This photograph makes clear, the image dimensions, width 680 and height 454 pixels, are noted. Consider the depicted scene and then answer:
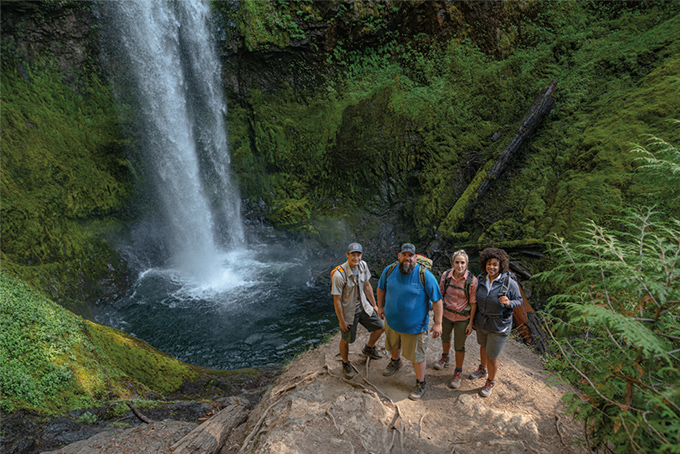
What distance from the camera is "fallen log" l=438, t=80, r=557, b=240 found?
8922 millimetres

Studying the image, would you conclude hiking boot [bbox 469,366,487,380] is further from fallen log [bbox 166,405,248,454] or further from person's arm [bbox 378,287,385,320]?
fallen log [bbox 166,405,248,454]

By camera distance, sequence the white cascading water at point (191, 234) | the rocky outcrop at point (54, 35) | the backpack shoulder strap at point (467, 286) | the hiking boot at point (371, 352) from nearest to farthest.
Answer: the backpack shoulder strap at point (467, 286), the hiking boot at point (371, 352), the white cascading water at point (191, 234), the rocky outcrop at point (54, 35)

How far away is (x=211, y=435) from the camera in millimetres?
3576

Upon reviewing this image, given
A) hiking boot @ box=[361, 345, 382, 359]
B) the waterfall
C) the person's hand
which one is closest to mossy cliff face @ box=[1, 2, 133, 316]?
the waterfall

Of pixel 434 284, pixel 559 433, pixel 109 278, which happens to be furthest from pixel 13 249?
pixel 559 433

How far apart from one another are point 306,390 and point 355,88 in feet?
36.8

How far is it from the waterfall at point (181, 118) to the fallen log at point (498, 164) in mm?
8512

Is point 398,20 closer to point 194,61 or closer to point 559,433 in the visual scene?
point 194,61

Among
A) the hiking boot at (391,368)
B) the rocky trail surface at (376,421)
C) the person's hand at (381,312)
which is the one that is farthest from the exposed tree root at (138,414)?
the person's hand at (381,312)

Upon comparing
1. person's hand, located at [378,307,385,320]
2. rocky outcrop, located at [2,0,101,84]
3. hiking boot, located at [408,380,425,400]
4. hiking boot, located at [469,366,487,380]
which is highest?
rocky outcrop, located at [2,0,101,84]

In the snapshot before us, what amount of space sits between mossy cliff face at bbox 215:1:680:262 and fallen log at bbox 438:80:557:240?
0.55 ft

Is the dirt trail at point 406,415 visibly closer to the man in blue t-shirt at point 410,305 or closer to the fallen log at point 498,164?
the man in blue t-shirt at point 410,305

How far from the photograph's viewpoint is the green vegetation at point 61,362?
387 cm

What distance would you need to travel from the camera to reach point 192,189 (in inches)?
482
